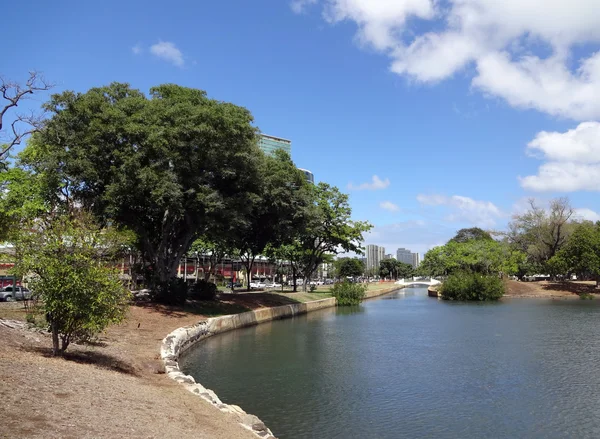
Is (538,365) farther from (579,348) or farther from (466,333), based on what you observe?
(466,333)

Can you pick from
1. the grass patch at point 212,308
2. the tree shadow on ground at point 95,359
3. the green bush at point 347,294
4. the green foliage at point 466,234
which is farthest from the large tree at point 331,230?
the green foliage at point 466,234

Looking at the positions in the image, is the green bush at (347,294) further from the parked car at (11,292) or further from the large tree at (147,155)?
the parked car at (11,292)

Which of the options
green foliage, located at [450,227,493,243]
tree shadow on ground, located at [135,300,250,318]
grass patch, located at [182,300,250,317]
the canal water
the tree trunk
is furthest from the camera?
green foliage, located at [450,227,493,243]

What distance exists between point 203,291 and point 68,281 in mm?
25712

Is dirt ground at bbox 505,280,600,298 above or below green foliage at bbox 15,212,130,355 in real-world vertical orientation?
below

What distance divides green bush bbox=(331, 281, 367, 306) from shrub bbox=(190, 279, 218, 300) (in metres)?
23.4

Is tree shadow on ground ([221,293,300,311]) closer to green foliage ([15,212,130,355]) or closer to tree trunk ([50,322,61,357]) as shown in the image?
tree trunk ([50,322,61,357])

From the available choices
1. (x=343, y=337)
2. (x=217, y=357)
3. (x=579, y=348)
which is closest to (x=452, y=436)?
(x=217, y=357)

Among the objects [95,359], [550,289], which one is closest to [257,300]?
[95,359]

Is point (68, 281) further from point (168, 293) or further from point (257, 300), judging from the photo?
point (257, 300)

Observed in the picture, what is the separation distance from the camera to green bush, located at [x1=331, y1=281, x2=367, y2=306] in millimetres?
58844

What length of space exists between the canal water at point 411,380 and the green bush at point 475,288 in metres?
32.3

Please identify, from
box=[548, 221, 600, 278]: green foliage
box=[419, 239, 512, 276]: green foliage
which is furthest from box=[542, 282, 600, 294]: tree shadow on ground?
box=[419, 239, 512, 276]: green foliage

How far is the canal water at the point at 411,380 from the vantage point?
12.9m
